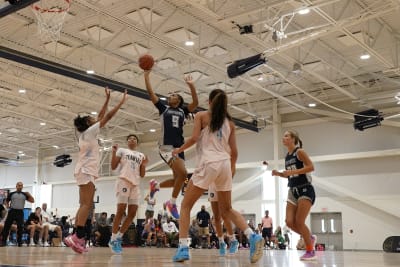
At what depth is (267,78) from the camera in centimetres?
1944

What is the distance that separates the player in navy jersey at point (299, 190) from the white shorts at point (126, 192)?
2129 mm

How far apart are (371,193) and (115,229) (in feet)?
51.2

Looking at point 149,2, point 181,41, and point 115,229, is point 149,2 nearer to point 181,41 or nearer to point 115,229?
point 181,41

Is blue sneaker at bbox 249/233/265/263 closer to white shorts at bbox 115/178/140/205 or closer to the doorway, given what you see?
white shorts at bbox 115/178/140/205

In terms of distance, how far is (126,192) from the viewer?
680 cm

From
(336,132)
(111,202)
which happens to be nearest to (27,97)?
(111,202)

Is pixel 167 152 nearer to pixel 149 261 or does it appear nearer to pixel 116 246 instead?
pixel 116 246

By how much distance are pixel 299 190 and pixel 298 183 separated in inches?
3.5

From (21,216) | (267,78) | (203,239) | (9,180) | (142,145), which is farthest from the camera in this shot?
(9,180)

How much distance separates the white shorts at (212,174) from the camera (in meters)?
4.39

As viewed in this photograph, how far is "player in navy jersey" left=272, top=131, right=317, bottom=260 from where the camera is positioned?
592 cm

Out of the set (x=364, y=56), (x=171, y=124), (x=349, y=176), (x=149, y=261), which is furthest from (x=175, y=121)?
(x=349, y=176)

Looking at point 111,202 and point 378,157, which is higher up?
point 378,157

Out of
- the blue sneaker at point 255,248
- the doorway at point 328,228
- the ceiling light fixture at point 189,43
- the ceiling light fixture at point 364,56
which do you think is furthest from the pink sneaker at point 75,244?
the doorway at point 328,228
